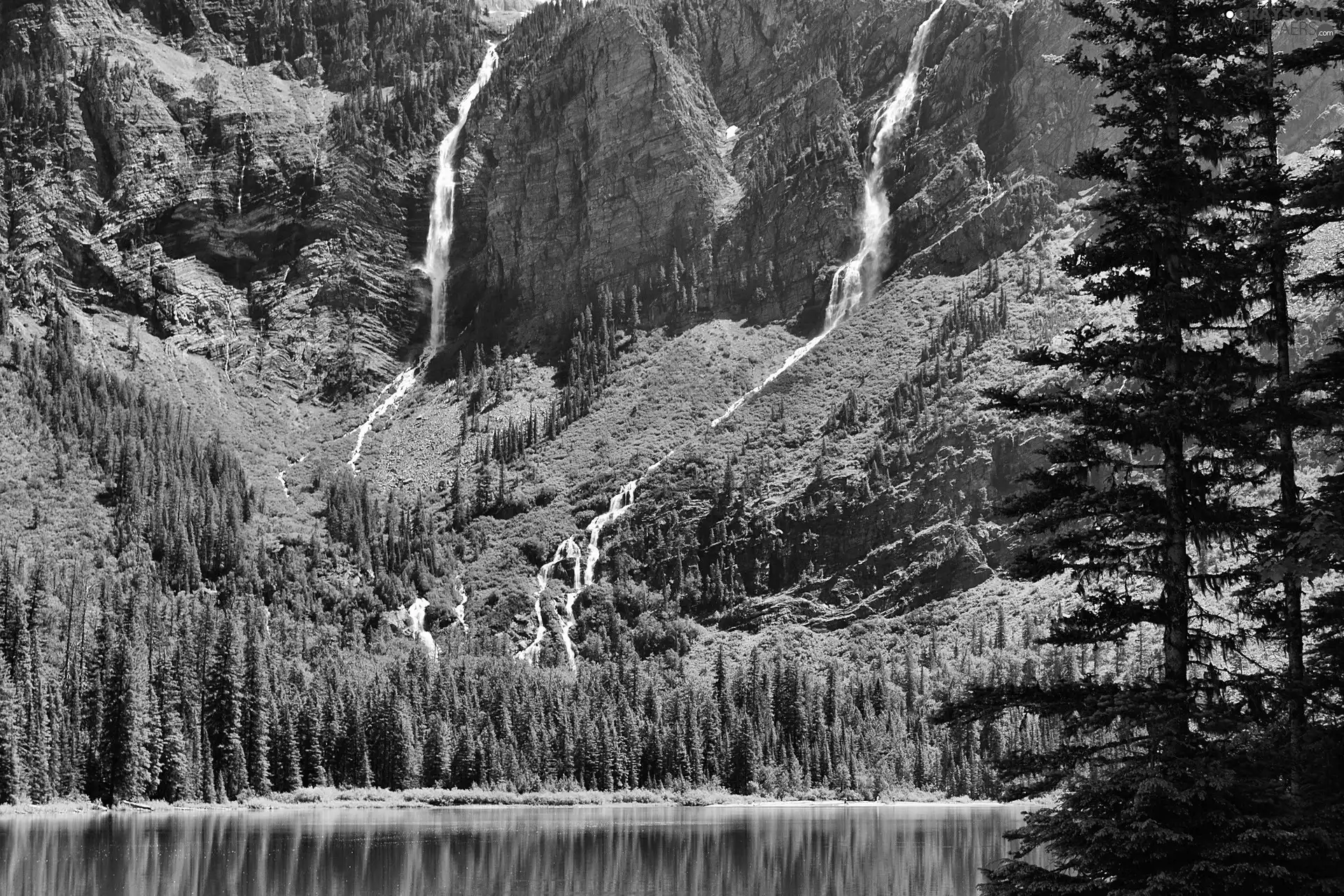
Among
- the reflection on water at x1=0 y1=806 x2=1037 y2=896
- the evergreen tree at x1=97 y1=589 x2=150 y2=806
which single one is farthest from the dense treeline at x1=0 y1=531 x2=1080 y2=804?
the reflection on water at x1=0 y1=806 x2=1037 y2=896

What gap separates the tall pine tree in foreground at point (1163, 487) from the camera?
2655 cm

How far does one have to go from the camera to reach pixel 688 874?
3000 inches

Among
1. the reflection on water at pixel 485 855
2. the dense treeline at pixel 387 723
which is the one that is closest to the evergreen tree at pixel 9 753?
the dense treeline at pixel 387 723

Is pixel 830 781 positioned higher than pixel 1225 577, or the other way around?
pixel 1225 577

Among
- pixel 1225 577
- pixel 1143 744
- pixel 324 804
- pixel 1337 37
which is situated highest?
pixel 1337 37

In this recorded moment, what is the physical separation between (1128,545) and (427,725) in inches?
5406

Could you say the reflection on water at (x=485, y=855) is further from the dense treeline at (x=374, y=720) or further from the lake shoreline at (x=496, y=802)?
the dense treeline at (x=374, y=720)

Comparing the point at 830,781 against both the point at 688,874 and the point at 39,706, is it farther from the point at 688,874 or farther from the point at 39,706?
the point at 688,874

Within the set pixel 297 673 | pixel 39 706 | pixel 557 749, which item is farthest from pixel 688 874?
pixel 297 673

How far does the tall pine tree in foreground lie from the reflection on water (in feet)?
127

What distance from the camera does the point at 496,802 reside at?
14988 cm

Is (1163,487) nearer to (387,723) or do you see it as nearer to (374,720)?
(387,723)

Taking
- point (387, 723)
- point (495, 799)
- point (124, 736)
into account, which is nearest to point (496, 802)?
point (495, 799)

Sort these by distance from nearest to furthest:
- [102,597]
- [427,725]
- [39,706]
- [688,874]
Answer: [688,874], [39,706], [427,725], [102,597]
